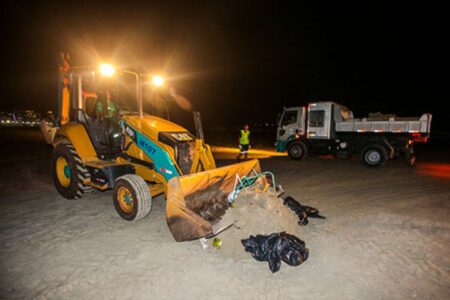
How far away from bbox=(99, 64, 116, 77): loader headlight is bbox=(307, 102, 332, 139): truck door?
972 cm

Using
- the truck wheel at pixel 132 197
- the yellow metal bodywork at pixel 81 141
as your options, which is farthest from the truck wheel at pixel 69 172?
the truck wheel at pixel 132 197

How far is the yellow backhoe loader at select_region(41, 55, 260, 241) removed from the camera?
4777 millimetres

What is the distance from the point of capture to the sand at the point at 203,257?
10.0ft

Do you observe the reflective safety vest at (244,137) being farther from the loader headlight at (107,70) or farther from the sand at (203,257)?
the loader headlight at (107,70)

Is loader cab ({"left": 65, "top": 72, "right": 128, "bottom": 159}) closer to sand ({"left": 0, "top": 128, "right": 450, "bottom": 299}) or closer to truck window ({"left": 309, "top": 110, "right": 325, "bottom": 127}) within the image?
sand ({"left": 0, "top": 128, "right": 450, "bottom": 299})

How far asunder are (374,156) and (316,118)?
298 cm

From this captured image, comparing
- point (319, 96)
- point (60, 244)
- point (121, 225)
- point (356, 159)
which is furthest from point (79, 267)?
point (319, 96)

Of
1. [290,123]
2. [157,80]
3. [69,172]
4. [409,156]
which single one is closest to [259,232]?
[157,80]

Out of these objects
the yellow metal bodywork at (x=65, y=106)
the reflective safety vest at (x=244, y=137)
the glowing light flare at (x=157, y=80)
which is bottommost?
the reflective safety vest at (x=244, y=137)

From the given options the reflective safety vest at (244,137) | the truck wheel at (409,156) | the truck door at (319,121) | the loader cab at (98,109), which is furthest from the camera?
the truck door at (319,121)

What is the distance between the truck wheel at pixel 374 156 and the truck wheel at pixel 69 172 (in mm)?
10578

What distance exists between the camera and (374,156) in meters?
11.3

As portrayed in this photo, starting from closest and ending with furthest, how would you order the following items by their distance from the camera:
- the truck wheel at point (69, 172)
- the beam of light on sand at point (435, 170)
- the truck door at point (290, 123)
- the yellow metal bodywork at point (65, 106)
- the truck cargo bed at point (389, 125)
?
the truck wheel at point (69, 172) < the yellow metal bodywork at point (65, 106) < the beam of light on sand at point (435, 170) < the truck cargo bed at point (389, 125) < the truck door at point (290, 123)

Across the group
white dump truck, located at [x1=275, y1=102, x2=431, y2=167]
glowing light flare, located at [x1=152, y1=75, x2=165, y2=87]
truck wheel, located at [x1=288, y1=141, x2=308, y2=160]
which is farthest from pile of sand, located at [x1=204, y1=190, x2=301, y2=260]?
truck wheel, located at [x1=288, y1=141, x2=308, y2=160]
